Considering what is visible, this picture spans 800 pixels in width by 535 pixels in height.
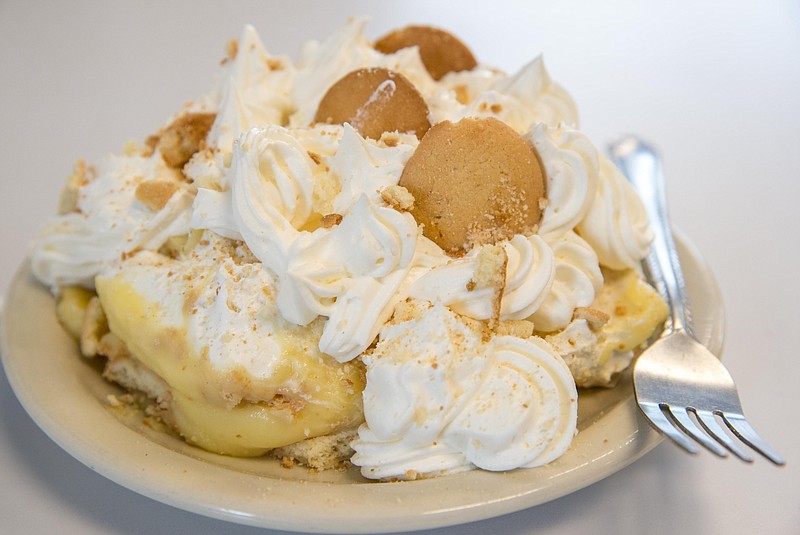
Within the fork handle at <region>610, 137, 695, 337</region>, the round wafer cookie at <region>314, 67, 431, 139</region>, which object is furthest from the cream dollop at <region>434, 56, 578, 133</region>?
the fork handle at <region>610, 137, 695, 337</region>

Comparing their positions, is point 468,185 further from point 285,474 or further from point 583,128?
point 583,128

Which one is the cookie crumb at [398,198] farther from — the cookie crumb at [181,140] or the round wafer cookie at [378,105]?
Result: the cookie crumb at [181,140]

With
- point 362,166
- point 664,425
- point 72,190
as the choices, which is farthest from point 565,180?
point 72,190

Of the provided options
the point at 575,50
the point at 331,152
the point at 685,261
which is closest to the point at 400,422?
the point at 331,152

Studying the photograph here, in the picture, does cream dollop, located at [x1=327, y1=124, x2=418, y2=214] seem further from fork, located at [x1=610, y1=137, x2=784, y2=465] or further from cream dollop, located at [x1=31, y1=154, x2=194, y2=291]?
fork, located at [x1=610, y1=137, x2=784, y2=465]

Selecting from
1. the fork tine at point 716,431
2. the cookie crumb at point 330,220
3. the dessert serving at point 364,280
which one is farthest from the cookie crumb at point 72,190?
the fork tine at point 716,431

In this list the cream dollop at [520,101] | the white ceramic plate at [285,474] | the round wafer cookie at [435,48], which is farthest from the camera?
the round wafer cookie at [435,48]

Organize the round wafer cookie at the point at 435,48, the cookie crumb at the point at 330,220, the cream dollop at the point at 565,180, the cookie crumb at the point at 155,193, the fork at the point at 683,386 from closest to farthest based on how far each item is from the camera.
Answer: the fork at the point at 683,386 → the cookie crumb at the point at 330,220 → the cream dollop at the point at 565,180 → the cookie crumb at the point at 155,193 → the round wafer cookie at the point at 435,48
